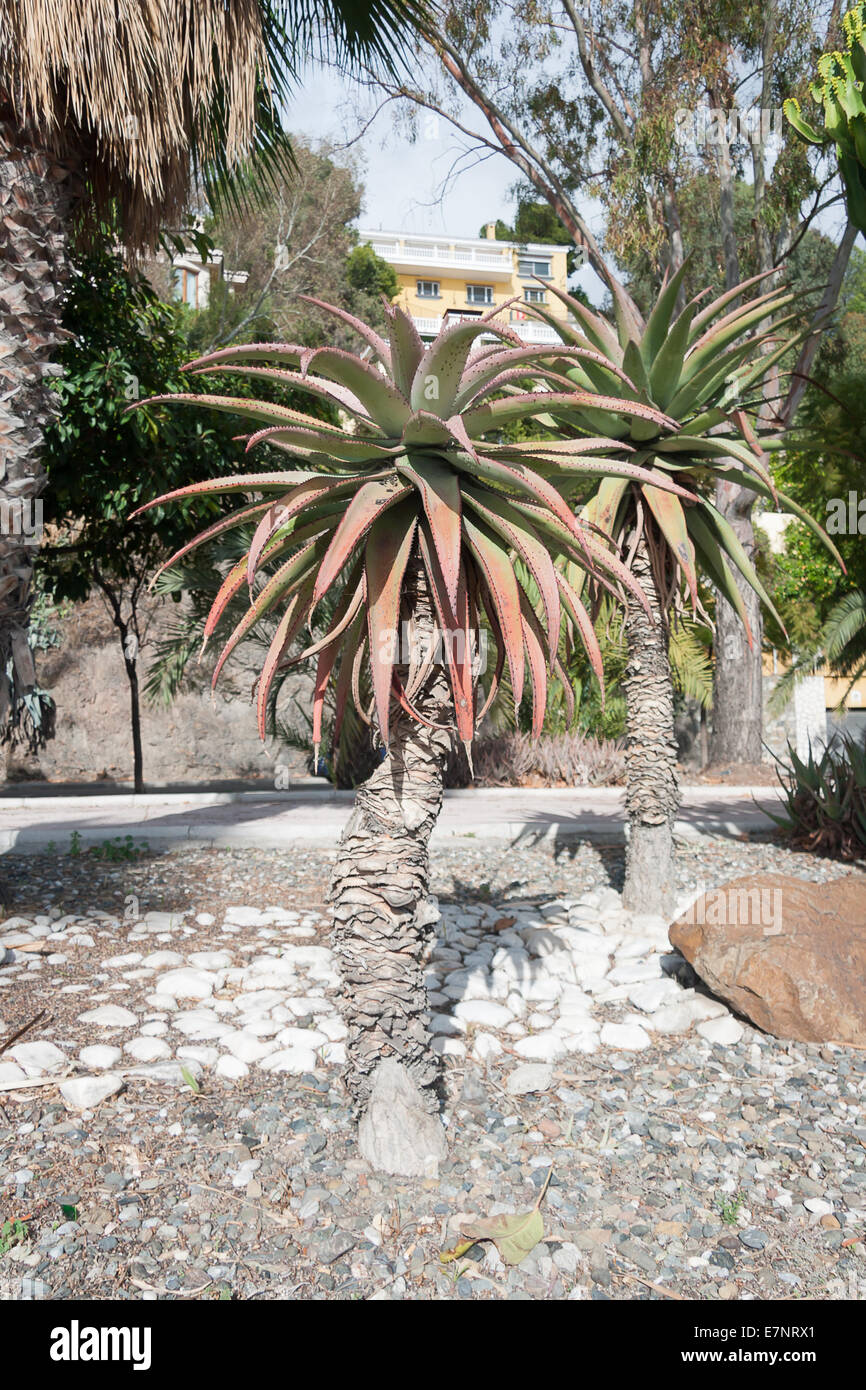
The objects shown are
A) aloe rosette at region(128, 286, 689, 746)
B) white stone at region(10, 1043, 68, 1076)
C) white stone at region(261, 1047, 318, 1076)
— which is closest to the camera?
aloe rosette at region(128, 286, 689, 746)

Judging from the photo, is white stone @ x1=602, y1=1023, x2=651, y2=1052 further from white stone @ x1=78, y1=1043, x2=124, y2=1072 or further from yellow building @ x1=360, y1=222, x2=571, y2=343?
yellow building @ x1=360, y1=222, x2=571, y2=343

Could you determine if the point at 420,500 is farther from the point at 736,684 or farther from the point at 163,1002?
the point at 736,684

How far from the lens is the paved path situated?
21.6ft

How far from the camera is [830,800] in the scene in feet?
21.8

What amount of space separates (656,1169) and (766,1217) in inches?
12.8

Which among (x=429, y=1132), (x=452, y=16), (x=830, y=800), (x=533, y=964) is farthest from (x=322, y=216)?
(x=429, y=1132)

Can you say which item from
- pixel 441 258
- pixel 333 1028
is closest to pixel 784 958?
pixel 333 1028

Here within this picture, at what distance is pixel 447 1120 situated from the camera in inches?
119

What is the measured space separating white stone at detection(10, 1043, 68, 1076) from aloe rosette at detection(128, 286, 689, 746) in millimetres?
1580

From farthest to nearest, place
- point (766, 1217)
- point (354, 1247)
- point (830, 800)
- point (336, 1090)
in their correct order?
point (830, 800)
point (336, 1090)
point (766, 1217)
point (354, 1247)

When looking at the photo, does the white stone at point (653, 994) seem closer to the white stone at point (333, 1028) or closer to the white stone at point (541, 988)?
the white stone at point (541, 988)

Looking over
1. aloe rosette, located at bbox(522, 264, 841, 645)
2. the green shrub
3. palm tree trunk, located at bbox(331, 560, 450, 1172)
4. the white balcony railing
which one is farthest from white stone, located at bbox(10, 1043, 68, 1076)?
the white balcony railing

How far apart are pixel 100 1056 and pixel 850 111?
5981 mm

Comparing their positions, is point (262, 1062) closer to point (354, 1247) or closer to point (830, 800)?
point (354, 1247)
